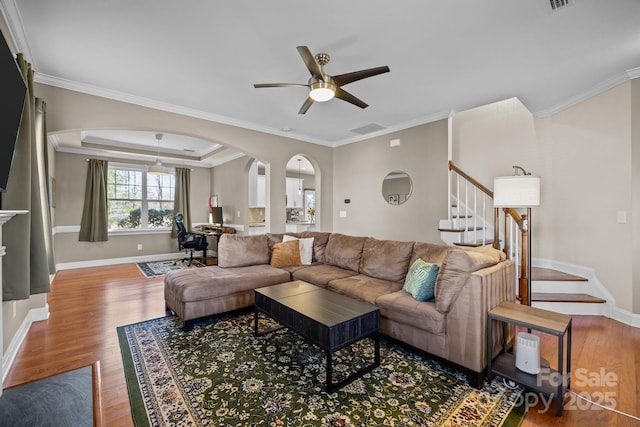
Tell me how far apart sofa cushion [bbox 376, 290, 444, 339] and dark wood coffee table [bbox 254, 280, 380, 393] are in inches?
10.5

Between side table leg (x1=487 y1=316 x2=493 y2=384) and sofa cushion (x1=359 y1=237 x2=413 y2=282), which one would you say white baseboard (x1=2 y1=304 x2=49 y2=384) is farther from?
side table leg (x1=487 y1=316 x2=493 y2=384)

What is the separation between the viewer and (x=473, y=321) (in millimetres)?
2027

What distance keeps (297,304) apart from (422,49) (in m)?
2.56

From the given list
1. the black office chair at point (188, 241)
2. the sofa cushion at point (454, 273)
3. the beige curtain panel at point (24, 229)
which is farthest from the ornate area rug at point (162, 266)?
the sofa cushion at point (454, 273)

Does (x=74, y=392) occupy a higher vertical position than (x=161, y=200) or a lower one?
lower

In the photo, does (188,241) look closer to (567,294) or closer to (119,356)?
(119,356)

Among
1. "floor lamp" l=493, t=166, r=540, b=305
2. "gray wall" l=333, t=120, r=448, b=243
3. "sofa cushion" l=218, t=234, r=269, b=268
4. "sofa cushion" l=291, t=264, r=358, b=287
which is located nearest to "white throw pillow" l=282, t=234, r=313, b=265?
"sofa cushion" l=291, t=264, r=358, b=287

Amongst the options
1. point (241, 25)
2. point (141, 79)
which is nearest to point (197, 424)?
point (241, 25)

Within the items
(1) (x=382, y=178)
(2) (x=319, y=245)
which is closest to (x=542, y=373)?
(2) (x=319, y=245)

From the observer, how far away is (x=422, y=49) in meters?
2.61

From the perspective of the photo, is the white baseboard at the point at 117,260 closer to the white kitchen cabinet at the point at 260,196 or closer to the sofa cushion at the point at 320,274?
the white kitchen cabinet at the point at 260,196

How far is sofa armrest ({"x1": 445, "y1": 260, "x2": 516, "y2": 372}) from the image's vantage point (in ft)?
6.61

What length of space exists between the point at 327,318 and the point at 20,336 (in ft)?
9.67

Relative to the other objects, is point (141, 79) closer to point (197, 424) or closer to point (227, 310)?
point (227, 310)
